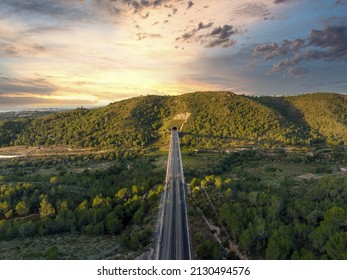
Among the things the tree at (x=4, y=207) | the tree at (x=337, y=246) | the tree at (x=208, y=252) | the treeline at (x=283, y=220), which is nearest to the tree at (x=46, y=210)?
the tree at (x=4, y=207)

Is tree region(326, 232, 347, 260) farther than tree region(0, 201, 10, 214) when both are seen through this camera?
No

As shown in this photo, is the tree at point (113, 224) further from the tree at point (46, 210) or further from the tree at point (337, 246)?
the tree at point (337, 246)

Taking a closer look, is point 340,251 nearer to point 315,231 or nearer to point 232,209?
point 315,231

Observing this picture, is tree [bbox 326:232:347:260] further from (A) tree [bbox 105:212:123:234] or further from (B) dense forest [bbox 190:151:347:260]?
(A) tree [bbox 105:212:123:234]

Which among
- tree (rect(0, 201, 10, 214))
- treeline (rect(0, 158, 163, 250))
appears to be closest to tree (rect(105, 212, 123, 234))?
treeline (rect(0, 158, 163, 250))

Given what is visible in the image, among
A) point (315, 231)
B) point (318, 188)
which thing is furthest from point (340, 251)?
point (318, 188)
